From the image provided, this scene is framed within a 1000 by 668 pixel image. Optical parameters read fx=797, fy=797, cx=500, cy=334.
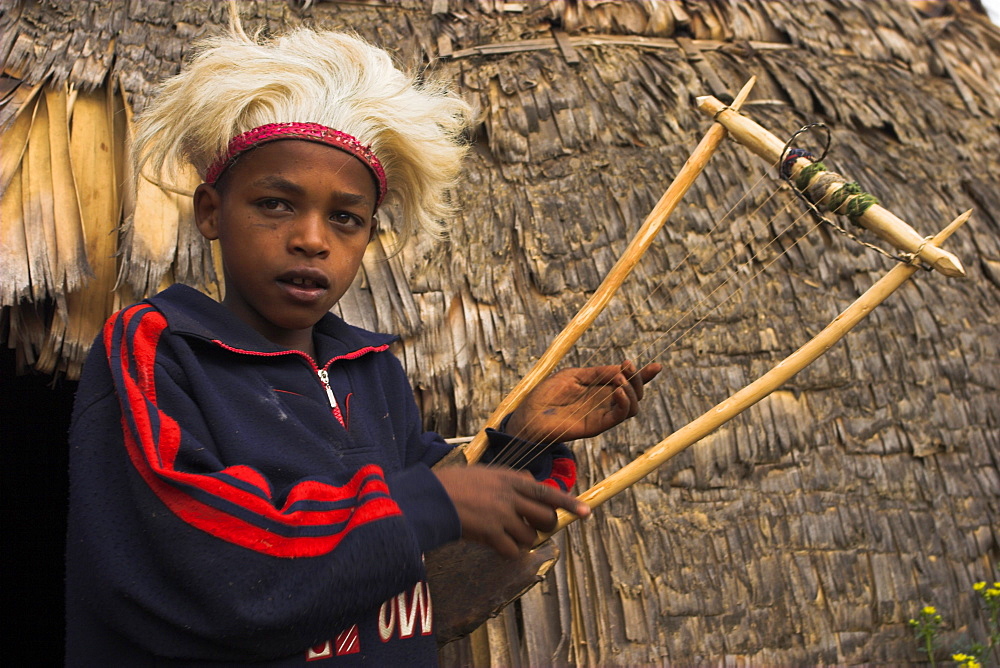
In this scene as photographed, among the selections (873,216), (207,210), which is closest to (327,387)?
(207,210)

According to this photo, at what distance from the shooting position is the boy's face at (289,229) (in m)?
1.31

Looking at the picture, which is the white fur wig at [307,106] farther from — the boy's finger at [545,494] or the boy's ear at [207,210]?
the boy's finger at [545,494]

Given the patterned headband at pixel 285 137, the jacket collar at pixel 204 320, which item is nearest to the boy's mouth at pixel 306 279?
the jacket collar at pixel 204 320

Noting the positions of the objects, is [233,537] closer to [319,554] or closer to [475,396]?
[319,554]

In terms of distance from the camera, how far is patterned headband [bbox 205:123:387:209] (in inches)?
52.9

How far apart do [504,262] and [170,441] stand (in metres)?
1.67

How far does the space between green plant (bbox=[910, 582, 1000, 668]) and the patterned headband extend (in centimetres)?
218

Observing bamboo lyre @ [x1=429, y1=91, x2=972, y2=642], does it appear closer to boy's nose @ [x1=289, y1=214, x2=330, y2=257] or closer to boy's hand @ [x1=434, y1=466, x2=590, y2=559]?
boy's hand @ [x1=434, y1=466, x2=590, y2=559]

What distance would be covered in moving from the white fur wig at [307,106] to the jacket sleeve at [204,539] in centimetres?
49

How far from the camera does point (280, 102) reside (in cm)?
139

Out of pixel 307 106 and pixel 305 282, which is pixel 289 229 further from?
pixel 307 106

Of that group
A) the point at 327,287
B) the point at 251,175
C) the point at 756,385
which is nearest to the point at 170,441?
the point at 327,287

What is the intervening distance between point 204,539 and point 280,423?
266mm

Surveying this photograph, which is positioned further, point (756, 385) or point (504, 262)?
point (504, 262)
